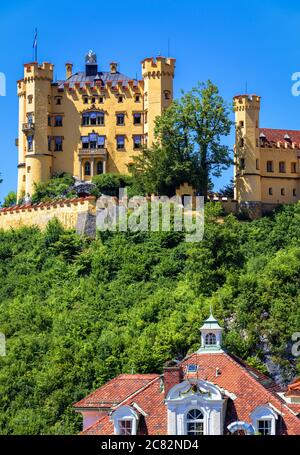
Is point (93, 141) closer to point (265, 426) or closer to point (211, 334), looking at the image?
point (211, 334)

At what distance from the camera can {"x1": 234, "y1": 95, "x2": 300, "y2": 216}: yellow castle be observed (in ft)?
331

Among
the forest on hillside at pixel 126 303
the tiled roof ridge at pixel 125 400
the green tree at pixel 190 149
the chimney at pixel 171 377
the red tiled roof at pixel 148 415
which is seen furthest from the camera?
the green tree at pixel 190 149

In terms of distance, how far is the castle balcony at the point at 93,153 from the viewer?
106156 mm

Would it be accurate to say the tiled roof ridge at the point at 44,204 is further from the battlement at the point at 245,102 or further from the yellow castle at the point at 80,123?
the battlement at the point at 245,102

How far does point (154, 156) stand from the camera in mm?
97750

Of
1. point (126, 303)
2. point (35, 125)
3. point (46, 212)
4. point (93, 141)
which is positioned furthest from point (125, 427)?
point (93, 141)

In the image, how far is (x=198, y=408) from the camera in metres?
53.7

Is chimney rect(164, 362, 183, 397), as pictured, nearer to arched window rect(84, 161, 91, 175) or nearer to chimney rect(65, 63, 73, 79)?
arched window rect(84, 161, 91, 175)

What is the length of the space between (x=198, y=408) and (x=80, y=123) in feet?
184

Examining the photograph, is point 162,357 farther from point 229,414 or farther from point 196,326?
point 229,414

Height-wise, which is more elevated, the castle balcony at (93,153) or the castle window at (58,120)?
the castle window at (58,120)

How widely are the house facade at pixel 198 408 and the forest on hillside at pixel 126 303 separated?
1317 centimetres

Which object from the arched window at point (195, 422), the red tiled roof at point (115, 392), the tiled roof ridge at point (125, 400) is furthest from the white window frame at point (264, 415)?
the red tiled roof at point (115, 392)

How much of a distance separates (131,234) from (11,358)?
18240mm
